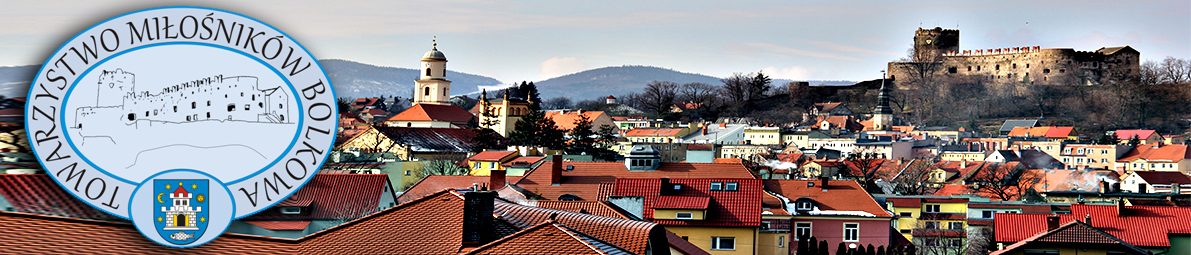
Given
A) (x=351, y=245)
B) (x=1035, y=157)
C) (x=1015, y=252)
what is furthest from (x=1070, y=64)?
(x=351, y=245)

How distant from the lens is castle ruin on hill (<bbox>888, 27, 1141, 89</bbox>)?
3255 inches

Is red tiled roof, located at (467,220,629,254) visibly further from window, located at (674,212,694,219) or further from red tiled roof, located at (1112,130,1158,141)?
red tiled roof, located at (1112,130,1158,141)

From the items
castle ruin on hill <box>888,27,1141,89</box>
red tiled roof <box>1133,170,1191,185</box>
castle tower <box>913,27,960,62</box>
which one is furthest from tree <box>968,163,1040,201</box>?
castle tower <box>913,27,960,62</box>

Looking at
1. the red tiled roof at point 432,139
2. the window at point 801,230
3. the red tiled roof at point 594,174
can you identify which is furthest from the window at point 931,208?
the red tiled roof at point 432,139

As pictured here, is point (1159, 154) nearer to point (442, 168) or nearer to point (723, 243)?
point (442, 168)

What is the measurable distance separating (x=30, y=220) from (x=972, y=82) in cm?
8566

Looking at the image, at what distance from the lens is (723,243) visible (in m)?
13.8

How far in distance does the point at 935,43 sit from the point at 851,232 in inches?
2957

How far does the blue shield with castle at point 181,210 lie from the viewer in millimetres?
3471

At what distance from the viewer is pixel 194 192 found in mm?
3504

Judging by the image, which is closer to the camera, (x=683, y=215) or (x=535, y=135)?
(x=683, y=215)

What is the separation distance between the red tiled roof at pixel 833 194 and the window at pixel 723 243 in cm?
395

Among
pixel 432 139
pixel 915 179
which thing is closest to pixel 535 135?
pixel 432 139

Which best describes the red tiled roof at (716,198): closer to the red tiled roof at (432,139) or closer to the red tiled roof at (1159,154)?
the red tiled roof at (432,139)
